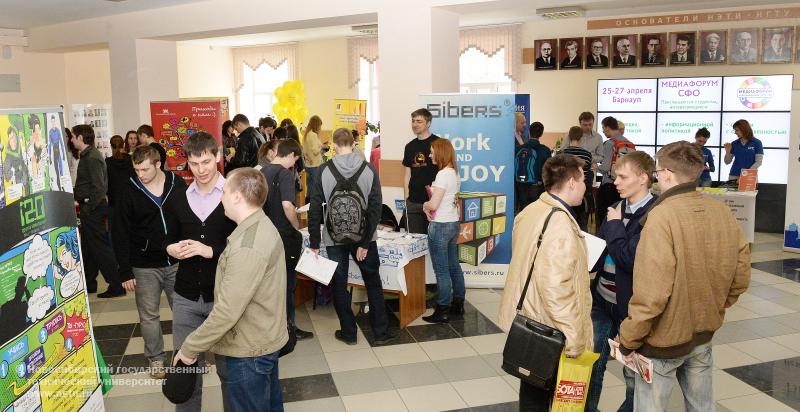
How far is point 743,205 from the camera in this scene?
7.72 metres

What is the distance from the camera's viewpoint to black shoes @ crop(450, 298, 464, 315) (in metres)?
5.52

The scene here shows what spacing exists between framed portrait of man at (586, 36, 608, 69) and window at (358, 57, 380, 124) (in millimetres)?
4832

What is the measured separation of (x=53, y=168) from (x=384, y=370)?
2418 millimetres

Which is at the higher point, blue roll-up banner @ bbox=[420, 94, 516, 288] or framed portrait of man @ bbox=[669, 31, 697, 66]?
framed portrait of man @ bbox=[669, 31, 697, 66]

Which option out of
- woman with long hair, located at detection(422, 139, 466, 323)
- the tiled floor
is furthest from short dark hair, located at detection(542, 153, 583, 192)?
woman with long hair, located at detection(422, 139, 466, 323)

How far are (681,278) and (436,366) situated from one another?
2285 mm

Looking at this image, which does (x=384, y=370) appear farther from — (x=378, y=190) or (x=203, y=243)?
(x=203, y=243)

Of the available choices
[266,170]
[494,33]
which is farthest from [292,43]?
[266,170]

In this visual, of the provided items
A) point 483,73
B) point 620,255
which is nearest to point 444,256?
point 620,255

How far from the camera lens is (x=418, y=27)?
6.79 meters

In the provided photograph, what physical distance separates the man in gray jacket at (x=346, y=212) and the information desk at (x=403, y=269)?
0.27m

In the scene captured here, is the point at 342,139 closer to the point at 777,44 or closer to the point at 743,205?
the point at 743,205

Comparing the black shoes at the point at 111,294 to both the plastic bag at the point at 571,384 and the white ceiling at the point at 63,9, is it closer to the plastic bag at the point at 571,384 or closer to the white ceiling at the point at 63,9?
the white ceiling at the point at 63,9

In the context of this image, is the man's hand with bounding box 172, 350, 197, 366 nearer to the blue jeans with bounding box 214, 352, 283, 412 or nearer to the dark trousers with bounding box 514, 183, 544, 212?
the blue jeans with bounding box 214, 352, 283, 412
